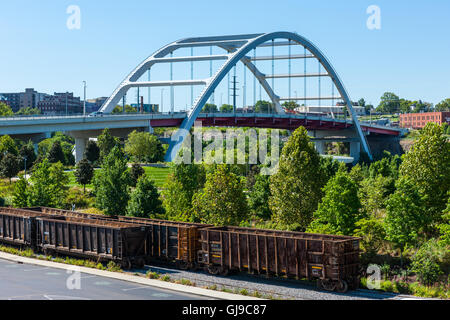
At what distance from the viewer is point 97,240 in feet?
101

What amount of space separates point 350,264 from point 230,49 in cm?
8373

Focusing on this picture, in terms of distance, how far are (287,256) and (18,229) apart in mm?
18368

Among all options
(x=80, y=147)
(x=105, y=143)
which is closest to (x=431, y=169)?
(x=105, y=143)

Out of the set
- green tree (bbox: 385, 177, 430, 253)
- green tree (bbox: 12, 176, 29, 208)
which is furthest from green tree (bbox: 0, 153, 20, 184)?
green tree (bbox: 385, 177, 430, 253)

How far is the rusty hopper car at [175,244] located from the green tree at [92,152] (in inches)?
2098

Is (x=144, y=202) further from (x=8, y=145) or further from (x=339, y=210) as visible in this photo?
(x=8, y=145)

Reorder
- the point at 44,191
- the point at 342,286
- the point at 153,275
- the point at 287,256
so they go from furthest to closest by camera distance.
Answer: the point at 44,191, the point at 153,275, the point at 287,256, the point at 342,286

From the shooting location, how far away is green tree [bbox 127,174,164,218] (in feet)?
150

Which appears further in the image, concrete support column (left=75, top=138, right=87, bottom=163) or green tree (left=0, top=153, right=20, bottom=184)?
concrete support column (left=75, top=138, right=87, bottom=163)

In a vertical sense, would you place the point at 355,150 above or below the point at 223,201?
above

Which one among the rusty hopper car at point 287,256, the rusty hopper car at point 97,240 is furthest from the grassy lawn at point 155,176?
the rusty hopper car at point 287,256

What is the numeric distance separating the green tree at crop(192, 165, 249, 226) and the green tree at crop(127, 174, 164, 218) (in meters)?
6.10

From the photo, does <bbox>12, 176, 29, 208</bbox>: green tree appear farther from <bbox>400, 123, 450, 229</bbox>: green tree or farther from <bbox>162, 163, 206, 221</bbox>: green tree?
<bbox>400, 123, 450, 229</bbox>: green tree

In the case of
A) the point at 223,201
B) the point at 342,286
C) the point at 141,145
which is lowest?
the point at 342,286
